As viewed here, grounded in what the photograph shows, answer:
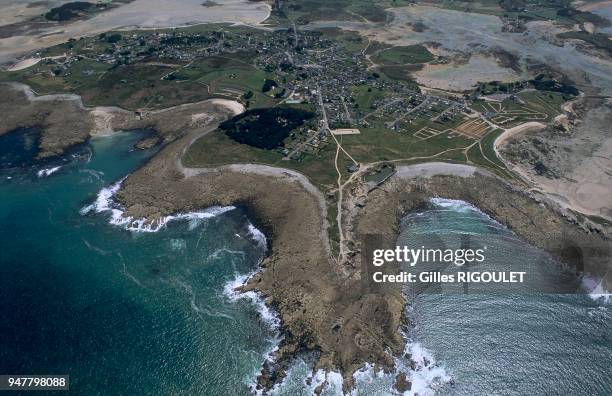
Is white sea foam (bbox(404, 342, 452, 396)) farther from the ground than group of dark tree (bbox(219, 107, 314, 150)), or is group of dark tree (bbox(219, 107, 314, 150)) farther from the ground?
group of dark tree (bbox(219, 107, 314, 150))

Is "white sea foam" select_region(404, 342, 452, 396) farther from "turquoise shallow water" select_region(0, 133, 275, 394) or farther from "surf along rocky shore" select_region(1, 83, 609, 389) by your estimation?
"turquoise shallow water" select_region(0, 133, 275, 394)

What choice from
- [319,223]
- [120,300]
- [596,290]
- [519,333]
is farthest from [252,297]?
[596,290]

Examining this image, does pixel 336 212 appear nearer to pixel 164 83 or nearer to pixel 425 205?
pixel 425 205

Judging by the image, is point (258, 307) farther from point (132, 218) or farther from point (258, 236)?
point (132, 218)

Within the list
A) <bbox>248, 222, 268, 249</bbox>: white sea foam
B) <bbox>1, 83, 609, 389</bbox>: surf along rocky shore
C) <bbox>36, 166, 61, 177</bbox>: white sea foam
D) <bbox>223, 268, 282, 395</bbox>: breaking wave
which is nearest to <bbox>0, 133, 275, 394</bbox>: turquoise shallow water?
<bbox>223, 268, 282, 395</bbox>: breaking wave

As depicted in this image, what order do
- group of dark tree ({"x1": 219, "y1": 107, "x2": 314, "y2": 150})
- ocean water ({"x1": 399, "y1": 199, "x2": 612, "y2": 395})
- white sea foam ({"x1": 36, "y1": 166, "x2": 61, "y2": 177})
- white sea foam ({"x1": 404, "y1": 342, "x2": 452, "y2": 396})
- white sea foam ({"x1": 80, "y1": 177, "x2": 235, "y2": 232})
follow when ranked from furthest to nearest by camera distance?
group of dark tree ({"x1": 219, "y1": 107, "x2": 314, "y2": 150}), white sea foam ({"x1": 36, "y1": 166, "x2": 61, "y2": 177}), white sea foam ({"x1": 80, "y1": 177, "x2": 235, "y2": 232}), ocean water ({"x1": 399, "y1": 199, "x2": 612, "y2": 395}), white sea foam ({"x1": 404, "y1": 342, "x2": 452, "y2": 396})
